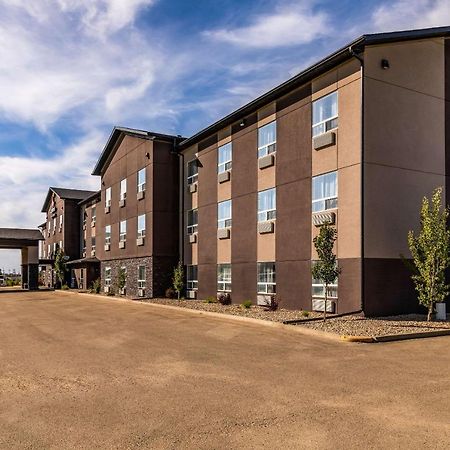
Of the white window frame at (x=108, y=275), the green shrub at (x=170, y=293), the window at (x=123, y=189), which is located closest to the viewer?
the green shrub at (x=170, y=293)

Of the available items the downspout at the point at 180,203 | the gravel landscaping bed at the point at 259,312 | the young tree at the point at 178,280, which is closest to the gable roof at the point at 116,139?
the downspout at the point at 180,203

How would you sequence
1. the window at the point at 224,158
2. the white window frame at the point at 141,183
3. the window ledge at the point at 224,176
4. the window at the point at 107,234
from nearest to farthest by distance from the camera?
the window ledge at the point at 224,176, the window at the point at 224,158, the white window frame at the point at 141,183, the window at the point at 107,234

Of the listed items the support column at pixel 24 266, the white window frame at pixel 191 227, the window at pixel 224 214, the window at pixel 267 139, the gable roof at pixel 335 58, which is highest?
the gable roof at pixel 335 58

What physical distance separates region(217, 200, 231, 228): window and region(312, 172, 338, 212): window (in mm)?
7287

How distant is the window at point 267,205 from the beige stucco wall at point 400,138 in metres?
5.72

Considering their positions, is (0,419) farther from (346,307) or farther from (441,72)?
(441,72)

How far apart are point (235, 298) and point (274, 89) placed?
10.6 meters

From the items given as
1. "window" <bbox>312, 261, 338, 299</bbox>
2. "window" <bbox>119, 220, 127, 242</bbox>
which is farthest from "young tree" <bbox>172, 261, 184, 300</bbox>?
"window" <bbox>312, 261, 338, 299</bbox>

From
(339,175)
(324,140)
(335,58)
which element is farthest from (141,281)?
(335,58)

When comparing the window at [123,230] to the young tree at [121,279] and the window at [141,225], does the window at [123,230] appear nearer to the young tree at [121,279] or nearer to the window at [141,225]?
the young tree at [121,279]

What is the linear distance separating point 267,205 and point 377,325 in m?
9.31

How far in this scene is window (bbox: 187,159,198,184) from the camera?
101 feet

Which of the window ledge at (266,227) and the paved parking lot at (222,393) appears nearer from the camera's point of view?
the paved parking lot at (222,393)

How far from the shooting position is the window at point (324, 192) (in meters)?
19.5
